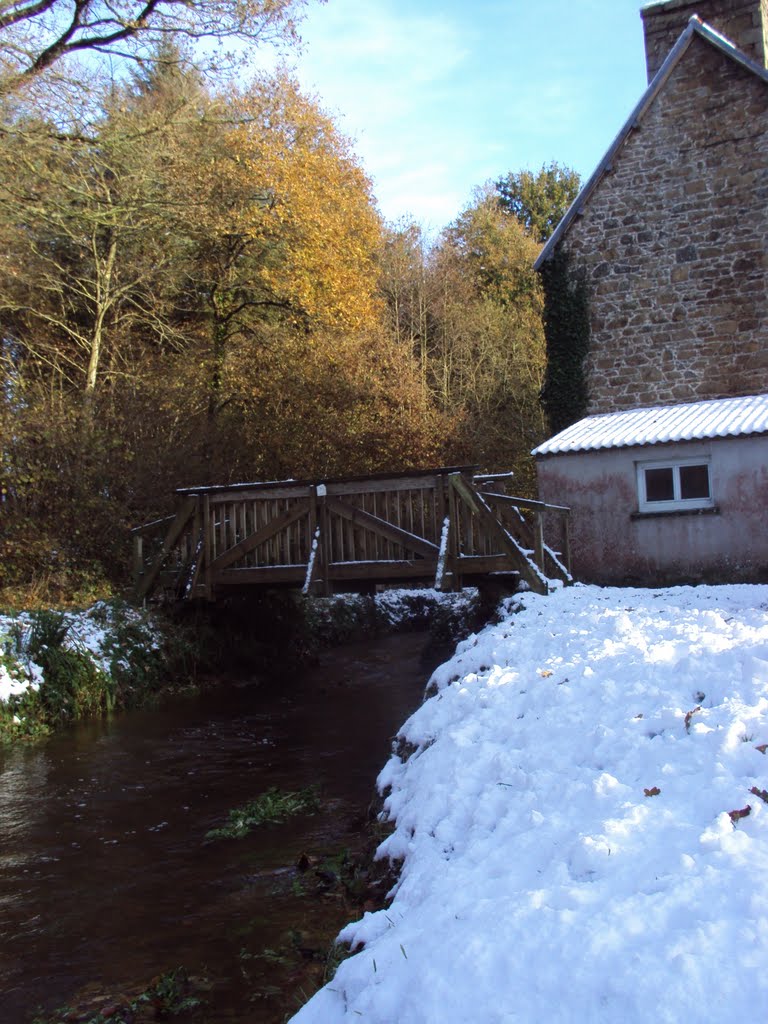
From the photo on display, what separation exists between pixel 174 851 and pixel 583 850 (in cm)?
389

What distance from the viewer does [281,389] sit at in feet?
70.6

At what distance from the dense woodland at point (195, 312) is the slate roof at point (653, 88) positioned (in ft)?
21.2

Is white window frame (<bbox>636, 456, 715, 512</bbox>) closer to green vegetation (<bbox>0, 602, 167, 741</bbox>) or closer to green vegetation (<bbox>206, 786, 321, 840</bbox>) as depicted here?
green vegetation (<bbox>0, 602, 167, 741</bbox>)

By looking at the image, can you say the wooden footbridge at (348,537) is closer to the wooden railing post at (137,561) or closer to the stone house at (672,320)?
the wooden railing post at (137,561)

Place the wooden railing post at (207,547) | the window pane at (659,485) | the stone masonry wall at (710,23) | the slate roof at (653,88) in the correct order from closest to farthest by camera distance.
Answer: the wooden railing post at (207,547) → the window pane at (659,485) → the slate roof at (653,88) → the stone masonry wall at (710,23)

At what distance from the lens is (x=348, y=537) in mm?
13031

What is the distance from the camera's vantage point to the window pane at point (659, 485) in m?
14.8

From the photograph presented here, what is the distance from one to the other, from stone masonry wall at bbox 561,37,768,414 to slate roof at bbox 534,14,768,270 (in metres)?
0.13

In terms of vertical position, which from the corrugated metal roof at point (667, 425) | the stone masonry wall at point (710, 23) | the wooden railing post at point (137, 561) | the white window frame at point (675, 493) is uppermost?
the stone masonry wall at point (710, 23)

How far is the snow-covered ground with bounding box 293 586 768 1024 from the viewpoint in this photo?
9.53 feet

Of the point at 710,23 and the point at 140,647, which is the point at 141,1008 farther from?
the point at 710,23

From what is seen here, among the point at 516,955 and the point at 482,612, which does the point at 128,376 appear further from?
the point at 516,955

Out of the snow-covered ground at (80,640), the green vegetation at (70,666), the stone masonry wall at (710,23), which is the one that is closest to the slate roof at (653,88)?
the stone masonry wall at (710,23)

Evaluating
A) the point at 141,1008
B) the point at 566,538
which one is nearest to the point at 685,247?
the point at 566,538
